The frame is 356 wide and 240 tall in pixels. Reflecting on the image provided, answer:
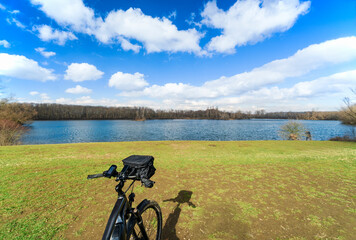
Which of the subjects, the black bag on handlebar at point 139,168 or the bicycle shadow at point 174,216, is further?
the bicycle shadow at point 174,216

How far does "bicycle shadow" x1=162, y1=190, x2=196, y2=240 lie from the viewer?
3.81 m

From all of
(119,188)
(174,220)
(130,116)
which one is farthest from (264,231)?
(130,116)

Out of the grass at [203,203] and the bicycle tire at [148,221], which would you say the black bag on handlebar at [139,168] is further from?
the grass at [203,203]

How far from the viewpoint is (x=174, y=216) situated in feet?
15.0

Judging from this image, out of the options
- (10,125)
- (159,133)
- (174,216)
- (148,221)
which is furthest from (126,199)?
(159,133)

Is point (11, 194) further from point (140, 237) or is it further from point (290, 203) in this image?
point (290, 203)

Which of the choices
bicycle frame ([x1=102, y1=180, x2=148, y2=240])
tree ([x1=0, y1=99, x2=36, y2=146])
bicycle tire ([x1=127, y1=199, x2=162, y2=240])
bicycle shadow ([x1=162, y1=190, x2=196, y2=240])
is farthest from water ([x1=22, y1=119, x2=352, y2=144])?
bicycle frame ([x1=102, y1=180, x2=148, y2=240])

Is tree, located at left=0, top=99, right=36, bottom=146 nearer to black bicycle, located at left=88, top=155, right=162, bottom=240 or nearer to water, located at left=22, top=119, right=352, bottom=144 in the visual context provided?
water, located at left=22, top=119, right=352, bottom=144

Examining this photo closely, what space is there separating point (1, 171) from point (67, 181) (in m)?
4.56

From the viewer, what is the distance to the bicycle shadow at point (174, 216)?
3809 millimetres

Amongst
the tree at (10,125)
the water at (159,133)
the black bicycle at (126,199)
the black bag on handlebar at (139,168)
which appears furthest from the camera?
the water at (159,133)

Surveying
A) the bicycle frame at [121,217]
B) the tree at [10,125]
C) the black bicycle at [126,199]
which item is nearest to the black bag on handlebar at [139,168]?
the black bicycle at [126,199]

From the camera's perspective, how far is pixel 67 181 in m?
7.08

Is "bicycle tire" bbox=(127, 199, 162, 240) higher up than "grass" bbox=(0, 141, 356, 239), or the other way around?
"bicycle tire" bbox=(127, 199, 162, 240)
